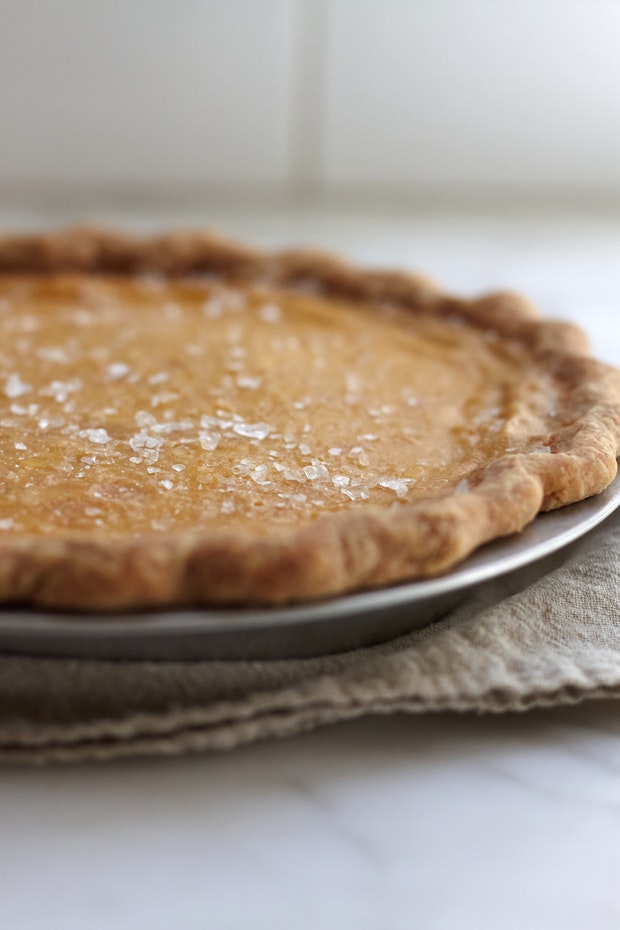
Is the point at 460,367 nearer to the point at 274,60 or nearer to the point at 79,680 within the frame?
the point at 79,680

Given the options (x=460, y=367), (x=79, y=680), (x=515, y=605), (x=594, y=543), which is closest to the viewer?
(x=79, y=680)

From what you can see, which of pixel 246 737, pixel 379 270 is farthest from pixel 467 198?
pixel 246 737

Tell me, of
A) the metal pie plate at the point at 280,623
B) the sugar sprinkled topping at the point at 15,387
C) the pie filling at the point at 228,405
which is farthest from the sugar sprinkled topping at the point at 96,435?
the metal pie plate at the point at 280,623

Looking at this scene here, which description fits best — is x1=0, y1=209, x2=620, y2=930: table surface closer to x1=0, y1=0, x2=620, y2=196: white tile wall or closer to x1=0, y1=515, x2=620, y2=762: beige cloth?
x1=0, y1=515, x2=620, y2=762: beige cloth

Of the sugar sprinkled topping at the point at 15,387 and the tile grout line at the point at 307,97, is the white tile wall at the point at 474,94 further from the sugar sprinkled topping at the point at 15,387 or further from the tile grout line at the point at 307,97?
the sugar sprinkled topping at the point at 15,387

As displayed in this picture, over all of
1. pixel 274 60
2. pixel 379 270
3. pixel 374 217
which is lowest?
pixel 374 217

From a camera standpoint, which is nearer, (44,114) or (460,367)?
(460,367)

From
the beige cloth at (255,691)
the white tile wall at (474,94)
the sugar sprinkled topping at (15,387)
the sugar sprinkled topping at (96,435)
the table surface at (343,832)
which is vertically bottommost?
the table surface at (343,832)
